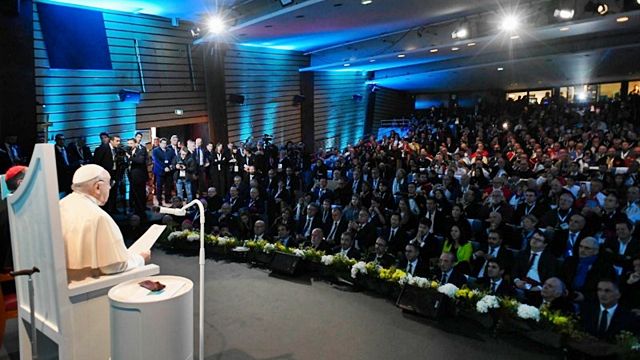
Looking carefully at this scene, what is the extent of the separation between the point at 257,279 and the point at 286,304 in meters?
0.80

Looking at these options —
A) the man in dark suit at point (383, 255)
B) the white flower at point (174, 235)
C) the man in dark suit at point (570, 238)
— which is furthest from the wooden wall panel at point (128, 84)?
the man in dark suit at point (570, 238)

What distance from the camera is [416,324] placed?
4113 mm

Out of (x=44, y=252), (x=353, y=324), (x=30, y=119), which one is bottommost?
(x=353, y=324)

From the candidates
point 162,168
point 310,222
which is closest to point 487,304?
point 310,222

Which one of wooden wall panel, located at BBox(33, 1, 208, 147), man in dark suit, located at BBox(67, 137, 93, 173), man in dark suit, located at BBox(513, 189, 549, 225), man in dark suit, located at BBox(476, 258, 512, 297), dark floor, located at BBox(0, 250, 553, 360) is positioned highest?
wooden wall panel, located at BBox(33, 1, 208, 147)

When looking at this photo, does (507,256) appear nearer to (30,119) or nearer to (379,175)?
(379,175)

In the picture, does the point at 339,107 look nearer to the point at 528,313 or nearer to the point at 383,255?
the point at 383,255

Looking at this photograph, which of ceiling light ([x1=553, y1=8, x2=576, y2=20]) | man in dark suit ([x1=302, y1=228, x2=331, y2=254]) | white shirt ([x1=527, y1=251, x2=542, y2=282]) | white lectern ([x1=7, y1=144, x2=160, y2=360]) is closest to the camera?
white lectern ([x1=7, y1=144, x2=160, y2=360])

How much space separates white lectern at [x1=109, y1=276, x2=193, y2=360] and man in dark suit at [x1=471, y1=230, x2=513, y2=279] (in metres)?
3.49

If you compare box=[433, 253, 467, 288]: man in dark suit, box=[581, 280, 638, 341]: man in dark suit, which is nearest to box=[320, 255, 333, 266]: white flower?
box=[433, 253, 467, 288]: man in dark suit

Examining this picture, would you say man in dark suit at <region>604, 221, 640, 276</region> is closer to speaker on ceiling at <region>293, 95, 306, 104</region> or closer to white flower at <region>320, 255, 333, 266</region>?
white flower at <region>320, 255, 333, 266</region>

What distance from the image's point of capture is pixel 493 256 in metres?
5.30

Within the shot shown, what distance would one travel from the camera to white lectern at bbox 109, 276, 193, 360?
8.43 feet

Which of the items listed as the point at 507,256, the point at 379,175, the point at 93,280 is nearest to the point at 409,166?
the point at 379,175
